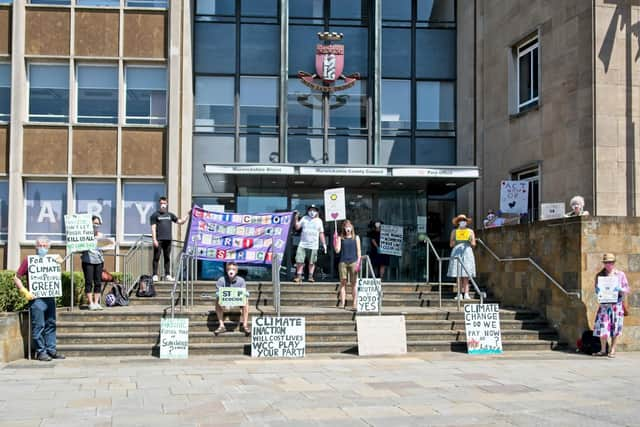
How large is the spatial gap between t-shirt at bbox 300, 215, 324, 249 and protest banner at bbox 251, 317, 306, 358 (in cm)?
434

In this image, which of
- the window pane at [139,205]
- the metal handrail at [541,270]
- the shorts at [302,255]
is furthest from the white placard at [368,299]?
the window pane at [139,205]

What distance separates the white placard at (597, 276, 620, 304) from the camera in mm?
13734

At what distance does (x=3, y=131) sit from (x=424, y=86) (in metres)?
11.9

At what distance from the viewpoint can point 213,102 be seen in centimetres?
2278

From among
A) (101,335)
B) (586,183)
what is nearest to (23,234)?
(101,335)

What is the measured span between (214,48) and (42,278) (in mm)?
11686

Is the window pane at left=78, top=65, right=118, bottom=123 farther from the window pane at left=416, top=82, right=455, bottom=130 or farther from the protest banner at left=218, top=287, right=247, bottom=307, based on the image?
the protest banner at left=218, top=287, right=247, bottom=307

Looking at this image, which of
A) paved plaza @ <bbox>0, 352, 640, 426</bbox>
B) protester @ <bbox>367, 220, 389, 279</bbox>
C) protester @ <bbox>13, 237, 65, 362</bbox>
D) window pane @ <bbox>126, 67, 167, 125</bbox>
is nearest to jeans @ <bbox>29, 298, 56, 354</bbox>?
protester @ <bbox>13, 237, 65, 362</bbox>

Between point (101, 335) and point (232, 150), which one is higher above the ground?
point (232, 150)

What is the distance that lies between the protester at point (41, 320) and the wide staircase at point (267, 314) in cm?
49

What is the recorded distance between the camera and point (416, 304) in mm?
16875

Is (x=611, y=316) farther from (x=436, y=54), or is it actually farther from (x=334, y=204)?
(x=436, y=54)

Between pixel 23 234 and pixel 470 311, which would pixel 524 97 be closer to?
pixel 470 311

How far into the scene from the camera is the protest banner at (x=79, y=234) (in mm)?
14484
